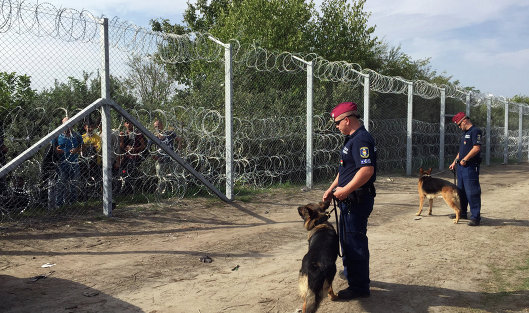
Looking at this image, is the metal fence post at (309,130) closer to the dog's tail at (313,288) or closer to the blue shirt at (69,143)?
the blue shirt at (69,143)

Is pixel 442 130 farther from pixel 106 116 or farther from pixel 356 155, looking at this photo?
pixel 356 155

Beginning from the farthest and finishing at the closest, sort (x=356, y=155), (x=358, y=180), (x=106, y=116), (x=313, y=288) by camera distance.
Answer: (x=106, y=116) → (x=356, y=155) → (x=358, y=180) → (x=313, y=288)

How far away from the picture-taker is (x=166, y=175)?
24.5 ft

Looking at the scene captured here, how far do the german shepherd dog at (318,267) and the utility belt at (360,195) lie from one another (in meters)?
0.32

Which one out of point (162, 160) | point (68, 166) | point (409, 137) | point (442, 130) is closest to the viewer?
point (68, 166)

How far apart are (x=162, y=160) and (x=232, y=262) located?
326 cm

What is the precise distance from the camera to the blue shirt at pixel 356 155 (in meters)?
3.76

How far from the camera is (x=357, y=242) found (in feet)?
12.8

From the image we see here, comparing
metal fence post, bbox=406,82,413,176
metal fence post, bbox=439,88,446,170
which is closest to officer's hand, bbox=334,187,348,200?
metal fence post, bbox=406,82,413,176

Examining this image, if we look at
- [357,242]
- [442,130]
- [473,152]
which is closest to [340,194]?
[357,242]

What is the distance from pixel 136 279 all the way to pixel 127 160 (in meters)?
3.47

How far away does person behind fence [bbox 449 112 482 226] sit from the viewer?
22.8 feet

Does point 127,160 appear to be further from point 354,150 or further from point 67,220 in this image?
point 354,150

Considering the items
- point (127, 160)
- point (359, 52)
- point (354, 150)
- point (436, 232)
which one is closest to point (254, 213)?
point (127, 160)
